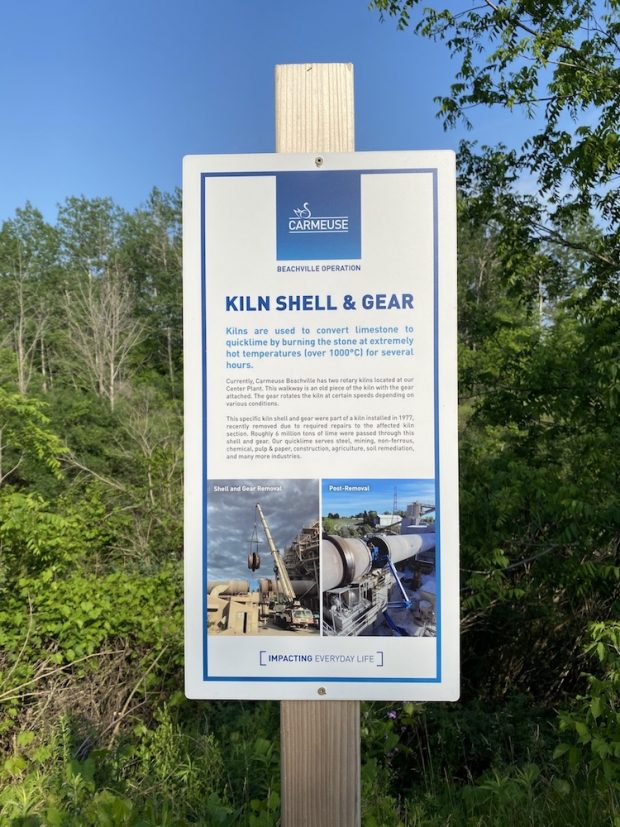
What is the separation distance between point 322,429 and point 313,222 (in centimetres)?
59

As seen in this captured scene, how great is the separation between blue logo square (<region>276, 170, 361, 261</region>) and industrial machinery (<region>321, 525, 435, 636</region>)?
0.80 metres

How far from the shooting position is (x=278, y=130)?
1924 millimetres

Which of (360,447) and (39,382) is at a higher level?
(39,382)

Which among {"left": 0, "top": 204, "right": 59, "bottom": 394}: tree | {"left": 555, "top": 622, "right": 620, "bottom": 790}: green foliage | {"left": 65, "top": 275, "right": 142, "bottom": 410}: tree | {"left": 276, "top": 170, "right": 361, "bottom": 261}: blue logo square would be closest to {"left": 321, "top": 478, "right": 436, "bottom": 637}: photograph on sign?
{"left": 276, "top": 170, "right": 361, "bottom": 261}: blue logo square

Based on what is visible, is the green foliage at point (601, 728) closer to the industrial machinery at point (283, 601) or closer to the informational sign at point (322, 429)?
the informational sign at point (322, 429)

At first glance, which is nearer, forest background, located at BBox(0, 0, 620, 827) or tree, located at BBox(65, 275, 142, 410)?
forest background, located at BBox(0, 0, 620, 827)

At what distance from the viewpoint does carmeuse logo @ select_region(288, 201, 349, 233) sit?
6.05 feet

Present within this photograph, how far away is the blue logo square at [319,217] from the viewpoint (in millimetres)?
Result: 1841

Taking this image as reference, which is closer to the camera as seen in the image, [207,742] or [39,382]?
[207,742]

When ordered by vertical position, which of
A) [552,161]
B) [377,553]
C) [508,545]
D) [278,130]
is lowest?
[508,545]

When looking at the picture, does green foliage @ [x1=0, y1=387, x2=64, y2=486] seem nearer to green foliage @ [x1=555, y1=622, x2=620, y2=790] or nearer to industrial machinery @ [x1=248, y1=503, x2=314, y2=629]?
green foliage @ [x1=555, y1=622, x2=620, y2=790]

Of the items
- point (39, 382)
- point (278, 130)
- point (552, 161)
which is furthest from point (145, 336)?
point (278, 130)

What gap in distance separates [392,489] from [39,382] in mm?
30696

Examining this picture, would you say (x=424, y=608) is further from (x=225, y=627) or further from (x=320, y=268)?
(x=320, y=268)
